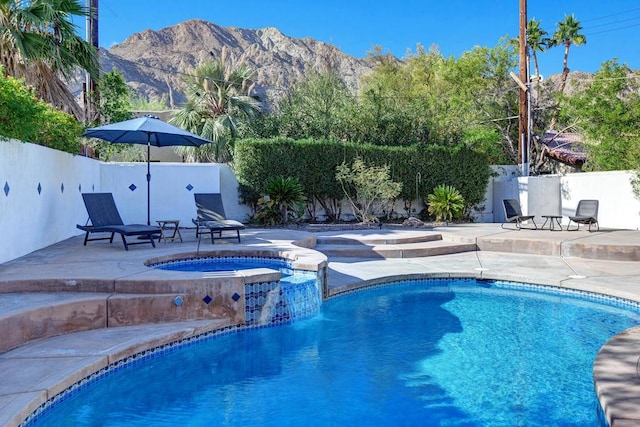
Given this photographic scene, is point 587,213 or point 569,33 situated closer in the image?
point 587,213

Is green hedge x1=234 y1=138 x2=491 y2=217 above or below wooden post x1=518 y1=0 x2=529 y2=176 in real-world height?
below

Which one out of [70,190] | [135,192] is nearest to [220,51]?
[135,192]

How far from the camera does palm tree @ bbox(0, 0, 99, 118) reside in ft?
29.0

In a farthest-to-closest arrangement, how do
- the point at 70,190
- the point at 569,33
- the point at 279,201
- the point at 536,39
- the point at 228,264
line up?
the point at 569,33 → the point at 536,39 → the point at 279,201 → the point at 70,190 → the point at 228,264

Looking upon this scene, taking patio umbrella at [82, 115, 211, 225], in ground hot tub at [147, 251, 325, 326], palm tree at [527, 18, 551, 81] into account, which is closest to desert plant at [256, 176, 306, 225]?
patio umbrella at [82, 115, 211, 225]

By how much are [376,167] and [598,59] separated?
12149 millimetres

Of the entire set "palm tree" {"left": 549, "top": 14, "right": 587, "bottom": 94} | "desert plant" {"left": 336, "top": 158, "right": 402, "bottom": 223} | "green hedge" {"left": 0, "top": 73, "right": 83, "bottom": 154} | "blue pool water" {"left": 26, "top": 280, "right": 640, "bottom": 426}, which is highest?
"palm tree" {"left": 549, "top": 14, "right": 587, "bottom": 94}

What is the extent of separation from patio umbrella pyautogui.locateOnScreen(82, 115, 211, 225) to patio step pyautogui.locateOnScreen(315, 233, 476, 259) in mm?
3475

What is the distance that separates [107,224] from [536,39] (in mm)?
29315

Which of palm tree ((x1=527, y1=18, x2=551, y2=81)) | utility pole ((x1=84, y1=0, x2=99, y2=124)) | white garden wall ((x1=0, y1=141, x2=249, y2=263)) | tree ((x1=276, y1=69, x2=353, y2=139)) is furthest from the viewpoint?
palm tree ((x1=527, y1=18, x2=551, y2=81))

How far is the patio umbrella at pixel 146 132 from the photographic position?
347 inches

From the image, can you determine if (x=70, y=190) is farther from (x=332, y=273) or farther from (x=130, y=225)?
(x=332, y=273)

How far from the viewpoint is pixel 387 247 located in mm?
10070

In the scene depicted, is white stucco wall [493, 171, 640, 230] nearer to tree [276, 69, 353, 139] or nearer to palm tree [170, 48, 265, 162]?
tree [276, 69, 353, 139]
